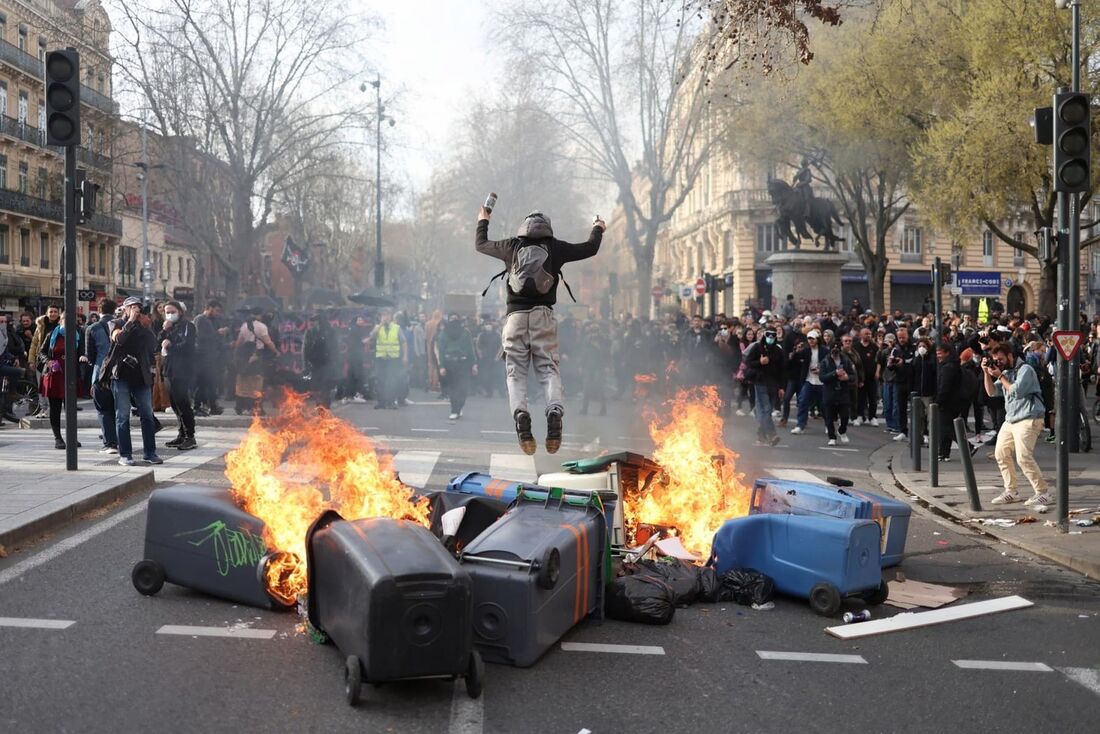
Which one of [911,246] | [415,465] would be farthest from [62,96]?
[911,246]

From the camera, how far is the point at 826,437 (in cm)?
1711

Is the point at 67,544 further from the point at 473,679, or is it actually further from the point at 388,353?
the point at 388,353

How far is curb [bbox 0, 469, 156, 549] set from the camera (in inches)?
299

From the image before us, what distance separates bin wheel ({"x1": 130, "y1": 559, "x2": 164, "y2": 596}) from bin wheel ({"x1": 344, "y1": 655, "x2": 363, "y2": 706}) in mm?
2227

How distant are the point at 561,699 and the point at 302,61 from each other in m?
31.1

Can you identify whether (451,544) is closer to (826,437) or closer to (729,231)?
(826,437)

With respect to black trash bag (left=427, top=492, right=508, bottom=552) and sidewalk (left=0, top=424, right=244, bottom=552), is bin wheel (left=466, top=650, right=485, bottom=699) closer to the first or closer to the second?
black trash bag (left=427, top=492, right=508, bottom=552)

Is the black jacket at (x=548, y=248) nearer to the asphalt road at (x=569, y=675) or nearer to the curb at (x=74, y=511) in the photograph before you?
the asphalt road at (x=569, y=675)

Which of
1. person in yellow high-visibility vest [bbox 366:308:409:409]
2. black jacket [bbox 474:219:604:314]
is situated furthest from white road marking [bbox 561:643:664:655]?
person in yellow high-visibility vest [bbox 366:308:409:409]

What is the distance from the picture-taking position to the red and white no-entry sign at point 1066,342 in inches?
380

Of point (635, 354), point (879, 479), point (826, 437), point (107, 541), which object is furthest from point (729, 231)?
point (107, 541)

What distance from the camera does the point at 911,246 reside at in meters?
60.5

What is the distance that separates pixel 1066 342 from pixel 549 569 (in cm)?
648

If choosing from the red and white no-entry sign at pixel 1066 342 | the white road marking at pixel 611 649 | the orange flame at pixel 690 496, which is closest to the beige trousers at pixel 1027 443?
the red and white no-entry sign at pixel 1066 342
